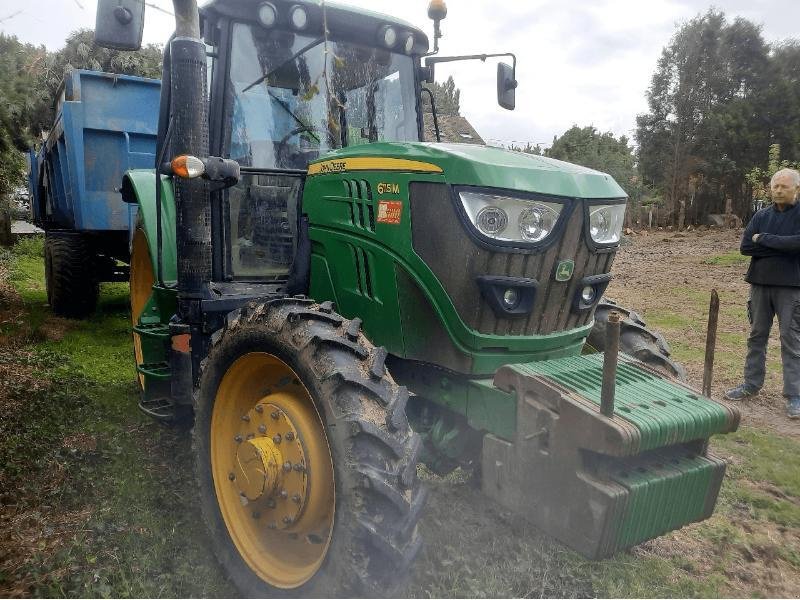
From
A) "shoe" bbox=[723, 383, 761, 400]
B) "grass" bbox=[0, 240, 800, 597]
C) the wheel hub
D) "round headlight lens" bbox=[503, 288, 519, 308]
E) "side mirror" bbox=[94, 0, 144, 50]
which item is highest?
"side mirror" bbox=[94, 0, 144, 50]

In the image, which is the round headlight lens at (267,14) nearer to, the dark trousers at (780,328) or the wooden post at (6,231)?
the dark trousers at (780,328)

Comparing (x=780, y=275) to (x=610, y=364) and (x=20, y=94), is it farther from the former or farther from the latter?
(x=20, y=94)

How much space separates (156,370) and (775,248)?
4.54 m

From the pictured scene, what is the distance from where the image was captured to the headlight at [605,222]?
8.71ft

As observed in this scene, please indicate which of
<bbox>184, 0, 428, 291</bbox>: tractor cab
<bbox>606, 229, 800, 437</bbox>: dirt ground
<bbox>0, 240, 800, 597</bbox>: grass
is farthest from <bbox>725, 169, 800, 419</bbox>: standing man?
<bbox>184, 0, 428, 291</bbox>: tractor cab

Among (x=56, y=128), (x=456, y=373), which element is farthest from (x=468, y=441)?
(x=56, y=128)

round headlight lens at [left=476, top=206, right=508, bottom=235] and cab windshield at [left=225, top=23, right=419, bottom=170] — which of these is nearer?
round headlight lens at [left=476, top=206, right=508, bottom=235]

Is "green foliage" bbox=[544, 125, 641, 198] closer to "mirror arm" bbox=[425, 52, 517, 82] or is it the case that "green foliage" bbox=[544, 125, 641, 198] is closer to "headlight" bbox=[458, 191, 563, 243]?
"mirror arm" bbox=[425, 52, 517, 82]

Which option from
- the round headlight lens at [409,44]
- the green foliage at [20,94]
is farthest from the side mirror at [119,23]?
the green foliage at [20,94]

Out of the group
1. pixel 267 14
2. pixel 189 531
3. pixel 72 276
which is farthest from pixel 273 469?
pixel 72 276

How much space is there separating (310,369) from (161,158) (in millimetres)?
1842

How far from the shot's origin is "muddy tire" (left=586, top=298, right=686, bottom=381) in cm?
309

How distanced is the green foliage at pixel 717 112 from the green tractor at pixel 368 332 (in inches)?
909

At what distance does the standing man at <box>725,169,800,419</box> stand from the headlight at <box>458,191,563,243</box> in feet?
11.4
